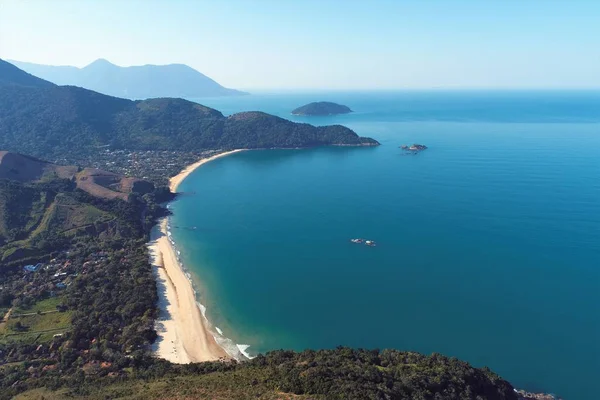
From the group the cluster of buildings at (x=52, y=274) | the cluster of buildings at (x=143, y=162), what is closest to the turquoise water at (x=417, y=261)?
the cluster of buildings at (x=143, y=162)

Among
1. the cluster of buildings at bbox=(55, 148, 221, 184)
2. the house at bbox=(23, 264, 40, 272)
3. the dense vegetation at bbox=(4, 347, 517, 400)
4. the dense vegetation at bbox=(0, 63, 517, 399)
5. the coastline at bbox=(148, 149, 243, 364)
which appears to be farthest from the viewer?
the cluster of buildings at bbox=(55, 148, 221, 184)

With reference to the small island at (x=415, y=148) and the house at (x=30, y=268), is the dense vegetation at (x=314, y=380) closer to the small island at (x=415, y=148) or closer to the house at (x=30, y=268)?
the house at (x=30, y=268)

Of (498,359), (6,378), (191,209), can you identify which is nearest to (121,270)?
(6,378)

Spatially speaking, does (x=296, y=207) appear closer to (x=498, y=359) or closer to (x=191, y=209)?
(x=191, y=209)

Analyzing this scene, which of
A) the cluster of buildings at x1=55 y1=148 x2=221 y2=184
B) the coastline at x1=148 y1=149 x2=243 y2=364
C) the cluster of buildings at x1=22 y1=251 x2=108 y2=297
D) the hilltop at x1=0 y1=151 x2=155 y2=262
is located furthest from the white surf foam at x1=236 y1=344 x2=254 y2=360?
the cluster of buildings at x1=55 y1=148 x2=221 y2=184

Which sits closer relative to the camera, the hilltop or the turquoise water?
the turquoise water

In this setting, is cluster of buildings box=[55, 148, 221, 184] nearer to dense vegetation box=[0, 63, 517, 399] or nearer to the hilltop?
the hilltop

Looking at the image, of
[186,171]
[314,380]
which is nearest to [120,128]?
[186,171]
